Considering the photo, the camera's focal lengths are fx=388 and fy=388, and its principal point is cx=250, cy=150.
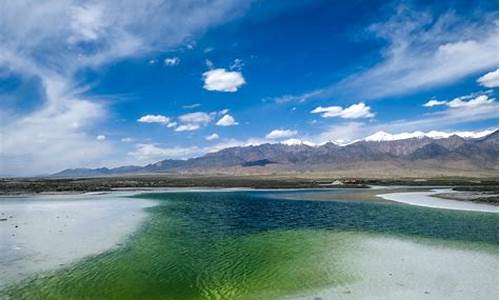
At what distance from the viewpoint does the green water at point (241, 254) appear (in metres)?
17.8

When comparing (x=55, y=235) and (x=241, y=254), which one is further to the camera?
(x=55, y=235)

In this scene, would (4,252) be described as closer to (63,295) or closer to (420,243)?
(63,295)

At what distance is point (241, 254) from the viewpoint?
81.8 ft

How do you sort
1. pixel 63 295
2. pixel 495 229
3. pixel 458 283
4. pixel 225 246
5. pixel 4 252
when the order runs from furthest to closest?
1. pixel 495 229
2. pixel 225 246
3. pixel 4 252
4. pixel 458 283
5. pixel 63 295

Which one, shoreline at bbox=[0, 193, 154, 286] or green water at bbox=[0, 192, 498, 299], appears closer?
green water at bbox=[0, 192, 498, 299]

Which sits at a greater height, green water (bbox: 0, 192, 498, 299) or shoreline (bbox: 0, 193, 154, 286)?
shoreline (bbox: 0, 193, 154, 286)

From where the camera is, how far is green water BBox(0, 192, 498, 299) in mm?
17766

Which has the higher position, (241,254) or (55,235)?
(55,235)

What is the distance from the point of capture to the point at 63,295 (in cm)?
1675

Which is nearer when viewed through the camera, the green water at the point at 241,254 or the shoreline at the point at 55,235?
the green water at the point at 241,254

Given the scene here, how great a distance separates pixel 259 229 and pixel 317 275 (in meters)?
15.2

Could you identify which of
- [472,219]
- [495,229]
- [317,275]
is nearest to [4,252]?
[317,275]

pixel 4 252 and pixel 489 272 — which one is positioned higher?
pixel 4 252

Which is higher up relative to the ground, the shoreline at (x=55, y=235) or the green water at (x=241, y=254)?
the shoreline at (x=55, y=235)
